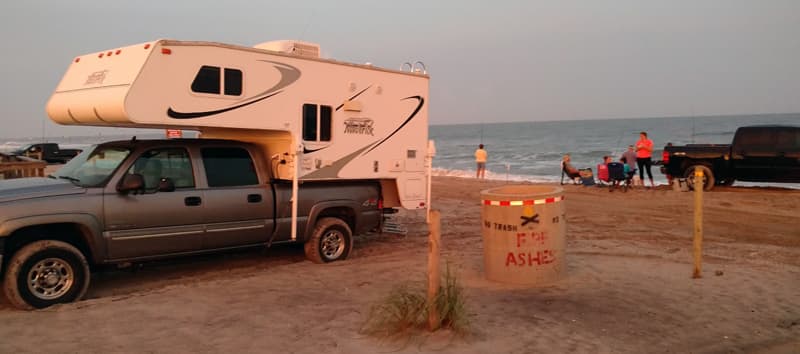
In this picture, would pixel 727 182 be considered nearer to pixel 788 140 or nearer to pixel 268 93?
pixel 788 140

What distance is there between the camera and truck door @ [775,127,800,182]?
17.8 m

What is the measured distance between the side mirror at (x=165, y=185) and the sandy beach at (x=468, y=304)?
111cm

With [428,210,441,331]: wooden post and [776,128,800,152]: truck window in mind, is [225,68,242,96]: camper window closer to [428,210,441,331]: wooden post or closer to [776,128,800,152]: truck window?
[428,210,441,331]: wooden post

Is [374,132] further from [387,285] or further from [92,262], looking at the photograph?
[92,262]

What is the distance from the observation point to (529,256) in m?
7.70

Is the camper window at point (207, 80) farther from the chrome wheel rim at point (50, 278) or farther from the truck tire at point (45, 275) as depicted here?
the chrome wheel rim at point (50, 278)

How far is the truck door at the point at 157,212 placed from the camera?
291 inches

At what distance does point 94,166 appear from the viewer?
7770 millimetres

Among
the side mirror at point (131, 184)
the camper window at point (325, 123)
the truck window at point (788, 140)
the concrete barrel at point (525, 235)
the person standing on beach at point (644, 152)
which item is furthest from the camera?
the person standing on beach at point (644, 152)

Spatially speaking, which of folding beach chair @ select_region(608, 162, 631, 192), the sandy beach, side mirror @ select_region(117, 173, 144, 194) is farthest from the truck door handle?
folding beach chair @ select_region(608, 162, 631, 192)

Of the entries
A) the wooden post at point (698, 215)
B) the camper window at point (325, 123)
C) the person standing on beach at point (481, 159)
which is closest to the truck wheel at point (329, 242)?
the camper window at point (325, 123)

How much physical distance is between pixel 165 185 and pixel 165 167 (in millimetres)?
378

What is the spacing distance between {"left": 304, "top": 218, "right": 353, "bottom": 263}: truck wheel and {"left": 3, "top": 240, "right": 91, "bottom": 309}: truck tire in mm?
2951

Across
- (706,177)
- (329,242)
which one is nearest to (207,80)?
(329,242)
